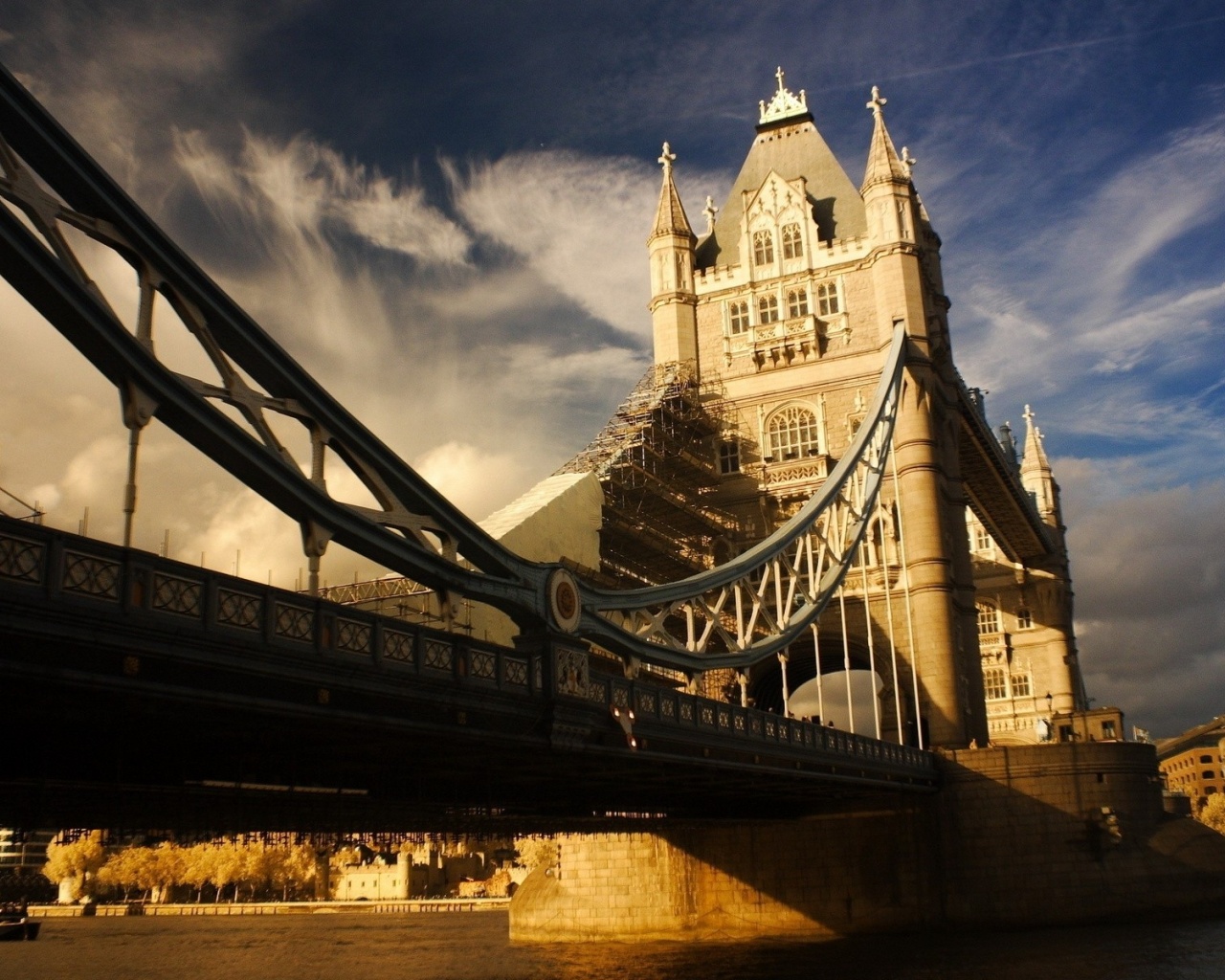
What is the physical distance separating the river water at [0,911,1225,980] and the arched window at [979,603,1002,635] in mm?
30258

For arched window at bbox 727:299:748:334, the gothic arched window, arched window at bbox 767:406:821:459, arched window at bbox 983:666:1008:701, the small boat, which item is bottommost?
the small boat

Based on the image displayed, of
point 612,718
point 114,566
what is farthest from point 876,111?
point 114,566

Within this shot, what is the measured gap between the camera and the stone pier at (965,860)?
140 feet

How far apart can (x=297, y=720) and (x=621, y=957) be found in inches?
1083

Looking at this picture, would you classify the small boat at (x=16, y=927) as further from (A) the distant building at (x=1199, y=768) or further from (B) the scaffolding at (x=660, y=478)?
(A) the distant building at (x=1199, y=768)

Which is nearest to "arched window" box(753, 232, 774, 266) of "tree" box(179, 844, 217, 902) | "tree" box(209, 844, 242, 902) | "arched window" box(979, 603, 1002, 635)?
"arched window" box(979, 603, 1002, 635)

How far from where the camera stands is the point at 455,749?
885 inches

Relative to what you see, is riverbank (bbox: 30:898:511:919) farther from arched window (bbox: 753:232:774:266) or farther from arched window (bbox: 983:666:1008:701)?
arched window (bbox: 753:232:774:266)

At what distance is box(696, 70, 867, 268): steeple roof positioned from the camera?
201ft

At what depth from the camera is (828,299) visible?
2335 inches

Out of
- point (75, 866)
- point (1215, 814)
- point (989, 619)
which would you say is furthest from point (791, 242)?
point (75, 866)

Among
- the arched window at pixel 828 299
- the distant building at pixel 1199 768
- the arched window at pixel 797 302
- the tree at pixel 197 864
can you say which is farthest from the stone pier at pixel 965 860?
the distant building at pixel 1199 768

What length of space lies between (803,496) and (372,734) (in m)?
38.0

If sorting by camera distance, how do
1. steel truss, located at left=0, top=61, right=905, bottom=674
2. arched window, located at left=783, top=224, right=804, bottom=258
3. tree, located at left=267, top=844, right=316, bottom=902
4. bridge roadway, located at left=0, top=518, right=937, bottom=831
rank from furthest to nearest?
tree, located at left=267, top=844, right=316, bottom=902 < arched window, located at left=783, top=224, right=804, bottom=258 < steel truss, located at left=0, top=61, right=905, bottom=674 < bridge roadway, located at left=0, top=518, right=937, bottom=831
